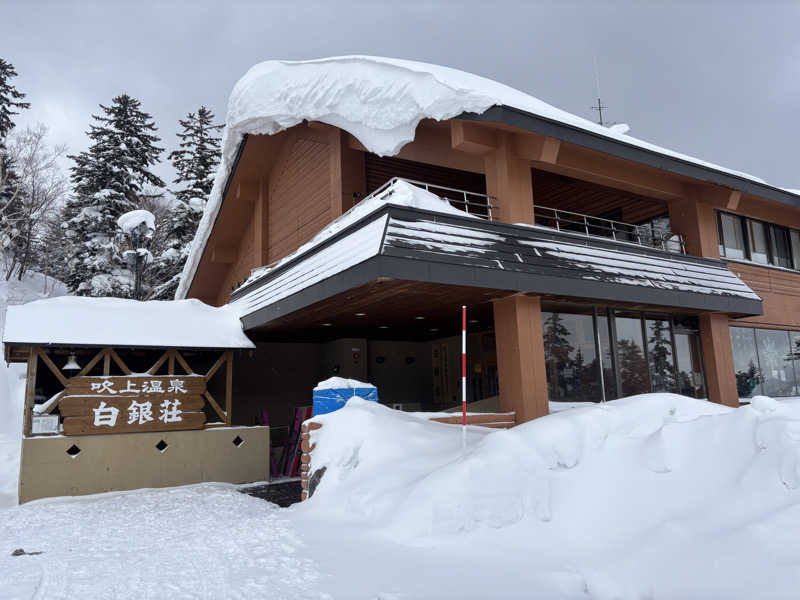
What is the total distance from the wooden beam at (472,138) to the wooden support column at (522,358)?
259cm

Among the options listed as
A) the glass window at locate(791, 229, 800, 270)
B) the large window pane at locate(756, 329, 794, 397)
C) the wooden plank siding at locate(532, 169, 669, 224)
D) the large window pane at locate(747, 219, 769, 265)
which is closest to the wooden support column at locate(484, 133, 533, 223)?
the wooden plank siding at locate(532, 169, 669, 224)

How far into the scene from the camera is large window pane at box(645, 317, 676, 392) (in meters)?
11.1

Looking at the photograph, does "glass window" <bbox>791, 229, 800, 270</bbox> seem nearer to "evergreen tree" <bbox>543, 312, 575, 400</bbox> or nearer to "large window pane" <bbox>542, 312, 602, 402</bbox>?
"large window pane" <bbox>542, 312, 602, 402</bbox>

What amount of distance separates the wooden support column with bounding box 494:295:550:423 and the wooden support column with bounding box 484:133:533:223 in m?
1.51

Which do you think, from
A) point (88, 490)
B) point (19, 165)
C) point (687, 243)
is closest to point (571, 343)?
point (687, 243)

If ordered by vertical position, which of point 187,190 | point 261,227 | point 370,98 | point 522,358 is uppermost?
point 187,190

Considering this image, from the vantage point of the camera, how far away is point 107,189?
88.2 ft

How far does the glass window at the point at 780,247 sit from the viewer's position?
583 inches

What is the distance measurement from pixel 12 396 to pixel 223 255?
10049 millimetres

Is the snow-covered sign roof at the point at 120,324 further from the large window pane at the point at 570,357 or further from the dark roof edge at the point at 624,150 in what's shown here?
the dark roof edge at the point at 624,150

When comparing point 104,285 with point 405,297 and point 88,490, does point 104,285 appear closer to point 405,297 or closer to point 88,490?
point 88,490

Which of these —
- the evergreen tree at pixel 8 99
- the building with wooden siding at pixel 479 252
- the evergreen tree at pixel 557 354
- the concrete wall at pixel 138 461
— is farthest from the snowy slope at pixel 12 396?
the evergreen tree at pixel 557 354

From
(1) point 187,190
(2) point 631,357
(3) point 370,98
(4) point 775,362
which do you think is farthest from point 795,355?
(1) point 187,190

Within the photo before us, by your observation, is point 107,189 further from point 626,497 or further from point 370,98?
point 626,497
